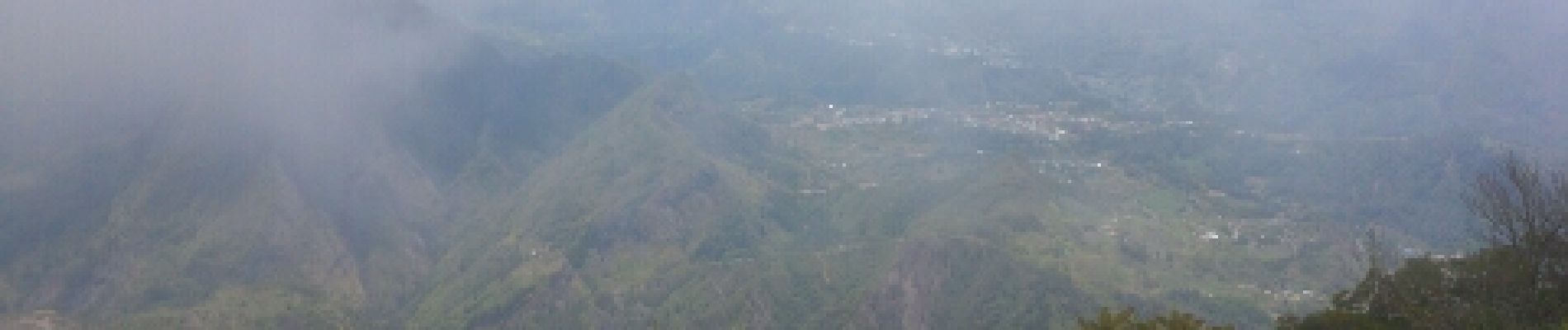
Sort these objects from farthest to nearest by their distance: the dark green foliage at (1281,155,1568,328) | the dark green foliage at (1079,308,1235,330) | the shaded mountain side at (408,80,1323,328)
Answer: the shaded mountain side at (408,80,1323,328) < the dark green foliage at (1281,155,1568,328) < the dark green foliage at (1079,308,1235,330)

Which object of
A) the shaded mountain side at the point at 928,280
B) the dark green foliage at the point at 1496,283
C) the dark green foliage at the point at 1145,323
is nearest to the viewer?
the dark green foliage at the point at 1145,323

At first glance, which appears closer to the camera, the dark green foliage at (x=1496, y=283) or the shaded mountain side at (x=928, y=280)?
the dark green foliage at (x=1496, y=283)

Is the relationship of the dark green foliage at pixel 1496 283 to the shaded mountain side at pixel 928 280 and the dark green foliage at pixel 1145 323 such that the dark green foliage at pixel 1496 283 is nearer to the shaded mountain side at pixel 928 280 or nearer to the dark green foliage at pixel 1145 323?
the dark green foliage at pixel 1145 323

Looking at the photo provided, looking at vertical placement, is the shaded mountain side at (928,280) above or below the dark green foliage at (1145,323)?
above

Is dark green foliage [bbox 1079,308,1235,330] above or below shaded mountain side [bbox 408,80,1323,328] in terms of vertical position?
below

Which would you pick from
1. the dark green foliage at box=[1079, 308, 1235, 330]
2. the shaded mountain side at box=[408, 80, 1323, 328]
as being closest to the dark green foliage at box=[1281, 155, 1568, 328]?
the dark green foliage at box=[1079, 308, 1235, 330]

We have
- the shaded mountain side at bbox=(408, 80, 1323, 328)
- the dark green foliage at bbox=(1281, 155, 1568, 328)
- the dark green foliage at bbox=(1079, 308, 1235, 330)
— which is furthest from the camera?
the shaded mountain side at bbox=(408, 80, 1323, 328)

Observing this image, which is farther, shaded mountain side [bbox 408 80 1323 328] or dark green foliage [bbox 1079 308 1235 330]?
shaded mountain side [bbox 408 80 1323 328]

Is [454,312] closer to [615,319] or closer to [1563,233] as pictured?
[615,319]

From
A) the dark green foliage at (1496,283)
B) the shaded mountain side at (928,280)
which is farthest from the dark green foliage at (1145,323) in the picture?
the shaded mountain side at (928,280)

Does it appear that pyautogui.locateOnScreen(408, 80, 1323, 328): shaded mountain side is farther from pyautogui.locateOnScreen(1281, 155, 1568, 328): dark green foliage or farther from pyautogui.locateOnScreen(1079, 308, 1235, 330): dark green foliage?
pyautogui.locateOnScreen(1079, 308, 1235, 330): dark green foliage

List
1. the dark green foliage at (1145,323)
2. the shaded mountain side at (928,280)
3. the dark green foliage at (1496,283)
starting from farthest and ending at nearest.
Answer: the shaded mountain side at (928,280) → the dark green foliage at (1496,283) → the dark green foliage at (1145,323)

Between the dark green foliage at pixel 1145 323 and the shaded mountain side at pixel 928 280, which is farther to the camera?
the shaded mountain side at pixel 928 280
